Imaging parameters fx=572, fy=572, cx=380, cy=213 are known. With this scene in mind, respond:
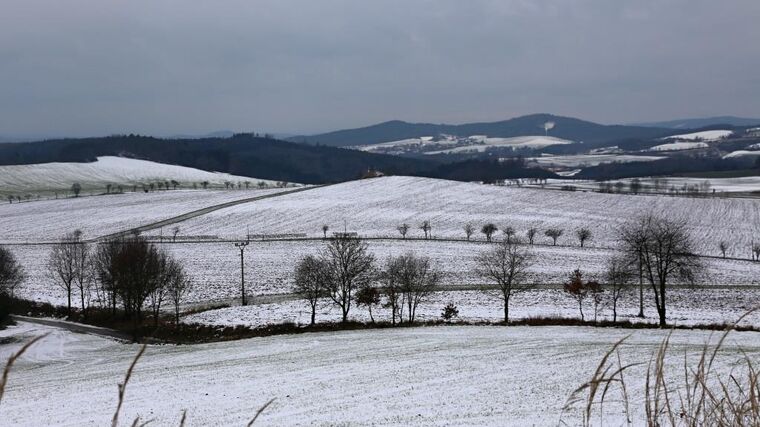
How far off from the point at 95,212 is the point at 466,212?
87.7m

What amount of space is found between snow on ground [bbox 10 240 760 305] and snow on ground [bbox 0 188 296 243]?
18386 mm

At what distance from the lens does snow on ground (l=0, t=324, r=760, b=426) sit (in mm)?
21125

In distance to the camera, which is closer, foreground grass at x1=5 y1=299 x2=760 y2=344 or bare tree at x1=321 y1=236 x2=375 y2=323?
foreground grass at x1=5 y1=299 x2=760 y2=344

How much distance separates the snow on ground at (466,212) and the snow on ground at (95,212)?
601 inches

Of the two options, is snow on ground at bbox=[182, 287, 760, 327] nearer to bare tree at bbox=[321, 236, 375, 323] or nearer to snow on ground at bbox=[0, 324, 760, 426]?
bare tree at bbox=[321, 236, 375, 323]

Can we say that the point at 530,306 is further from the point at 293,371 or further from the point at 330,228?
the point at 330,228

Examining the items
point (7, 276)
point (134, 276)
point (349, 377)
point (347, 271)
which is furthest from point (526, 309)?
point (7, 276)

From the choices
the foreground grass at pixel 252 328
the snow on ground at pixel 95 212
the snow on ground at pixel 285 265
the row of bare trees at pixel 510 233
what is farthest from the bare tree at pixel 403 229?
the snow on ground at pixel 95 212

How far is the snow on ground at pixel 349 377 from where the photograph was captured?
2112cm

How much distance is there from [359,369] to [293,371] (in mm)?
3389

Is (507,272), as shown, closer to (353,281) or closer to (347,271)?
(353,281)

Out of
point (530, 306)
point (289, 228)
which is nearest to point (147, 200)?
point (289, 228)

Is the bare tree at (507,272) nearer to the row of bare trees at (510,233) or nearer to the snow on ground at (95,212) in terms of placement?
the row of bare trees at (510,233)

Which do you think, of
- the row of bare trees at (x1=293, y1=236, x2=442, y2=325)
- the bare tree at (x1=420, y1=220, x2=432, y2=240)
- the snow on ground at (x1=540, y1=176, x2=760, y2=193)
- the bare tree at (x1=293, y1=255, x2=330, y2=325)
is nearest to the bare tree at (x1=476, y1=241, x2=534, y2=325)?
the row of bare trees at (x1=293, y1=236, x2=442, y2=325)
